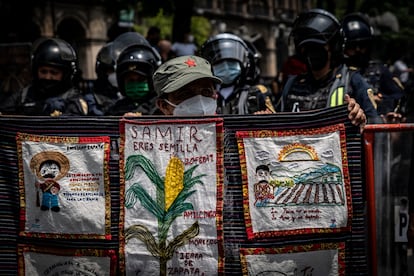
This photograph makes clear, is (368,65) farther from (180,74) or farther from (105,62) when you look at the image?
(180,74)

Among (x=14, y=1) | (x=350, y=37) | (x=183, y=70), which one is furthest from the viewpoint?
(x=14, y=1)

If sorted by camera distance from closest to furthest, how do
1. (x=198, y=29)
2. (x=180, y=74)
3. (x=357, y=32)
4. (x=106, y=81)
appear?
1. (x=180, y=74)
2. (x=357, y=32)
3. (x=106, y=81)
4. (x=198, y=29)

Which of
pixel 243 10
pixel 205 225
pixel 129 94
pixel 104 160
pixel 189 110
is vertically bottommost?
pixel 205 225

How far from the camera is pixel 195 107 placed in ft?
15.0

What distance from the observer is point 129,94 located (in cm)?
656

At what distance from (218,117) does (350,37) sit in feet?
11.8

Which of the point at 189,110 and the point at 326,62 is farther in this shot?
the point at 326,62

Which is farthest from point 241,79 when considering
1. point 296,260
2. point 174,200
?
point 296,260

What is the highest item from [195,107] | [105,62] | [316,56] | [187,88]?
[105,62]

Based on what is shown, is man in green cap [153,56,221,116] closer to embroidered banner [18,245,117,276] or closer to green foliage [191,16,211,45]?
embroidered banner [18,245,117,276]

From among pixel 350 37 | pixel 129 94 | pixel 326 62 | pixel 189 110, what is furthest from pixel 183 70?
pixel 350 37

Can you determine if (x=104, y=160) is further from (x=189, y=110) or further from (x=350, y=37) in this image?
(x=350, y=37)

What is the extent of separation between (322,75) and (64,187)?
6.98ft

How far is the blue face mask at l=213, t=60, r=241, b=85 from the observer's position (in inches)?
Answer: 252
